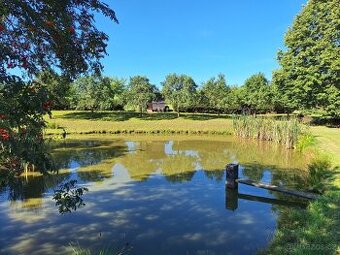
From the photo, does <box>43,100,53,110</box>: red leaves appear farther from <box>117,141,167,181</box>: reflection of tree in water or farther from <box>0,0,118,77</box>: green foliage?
<box>117,141,167,181</box>: reflection of tree in water

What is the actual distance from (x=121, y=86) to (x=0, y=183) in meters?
60.3

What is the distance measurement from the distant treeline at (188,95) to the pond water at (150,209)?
1688 cm

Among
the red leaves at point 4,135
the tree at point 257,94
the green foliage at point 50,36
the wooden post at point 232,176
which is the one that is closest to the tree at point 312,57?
the tree at point 257,94

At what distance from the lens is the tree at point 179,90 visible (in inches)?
1956

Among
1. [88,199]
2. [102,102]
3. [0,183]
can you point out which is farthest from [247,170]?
[102,102]

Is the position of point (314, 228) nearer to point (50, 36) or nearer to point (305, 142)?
point (50, 36)

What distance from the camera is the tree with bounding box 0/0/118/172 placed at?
381 centimetres

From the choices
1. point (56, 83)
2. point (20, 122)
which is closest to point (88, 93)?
point (56, 83)

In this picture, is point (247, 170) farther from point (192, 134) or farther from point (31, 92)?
point (192, 134)

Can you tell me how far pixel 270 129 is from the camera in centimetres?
2552

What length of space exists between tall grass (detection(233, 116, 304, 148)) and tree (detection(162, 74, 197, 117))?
19.4 metres

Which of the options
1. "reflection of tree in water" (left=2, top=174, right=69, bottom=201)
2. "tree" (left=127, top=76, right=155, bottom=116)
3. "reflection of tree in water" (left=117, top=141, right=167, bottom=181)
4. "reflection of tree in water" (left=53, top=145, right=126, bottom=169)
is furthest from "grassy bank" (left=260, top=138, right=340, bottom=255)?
→ "tree" (left=127, top=76, right=155, bottom=116)

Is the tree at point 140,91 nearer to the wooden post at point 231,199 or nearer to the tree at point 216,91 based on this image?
the tree at point 216,91

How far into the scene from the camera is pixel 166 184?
13.3 meters
